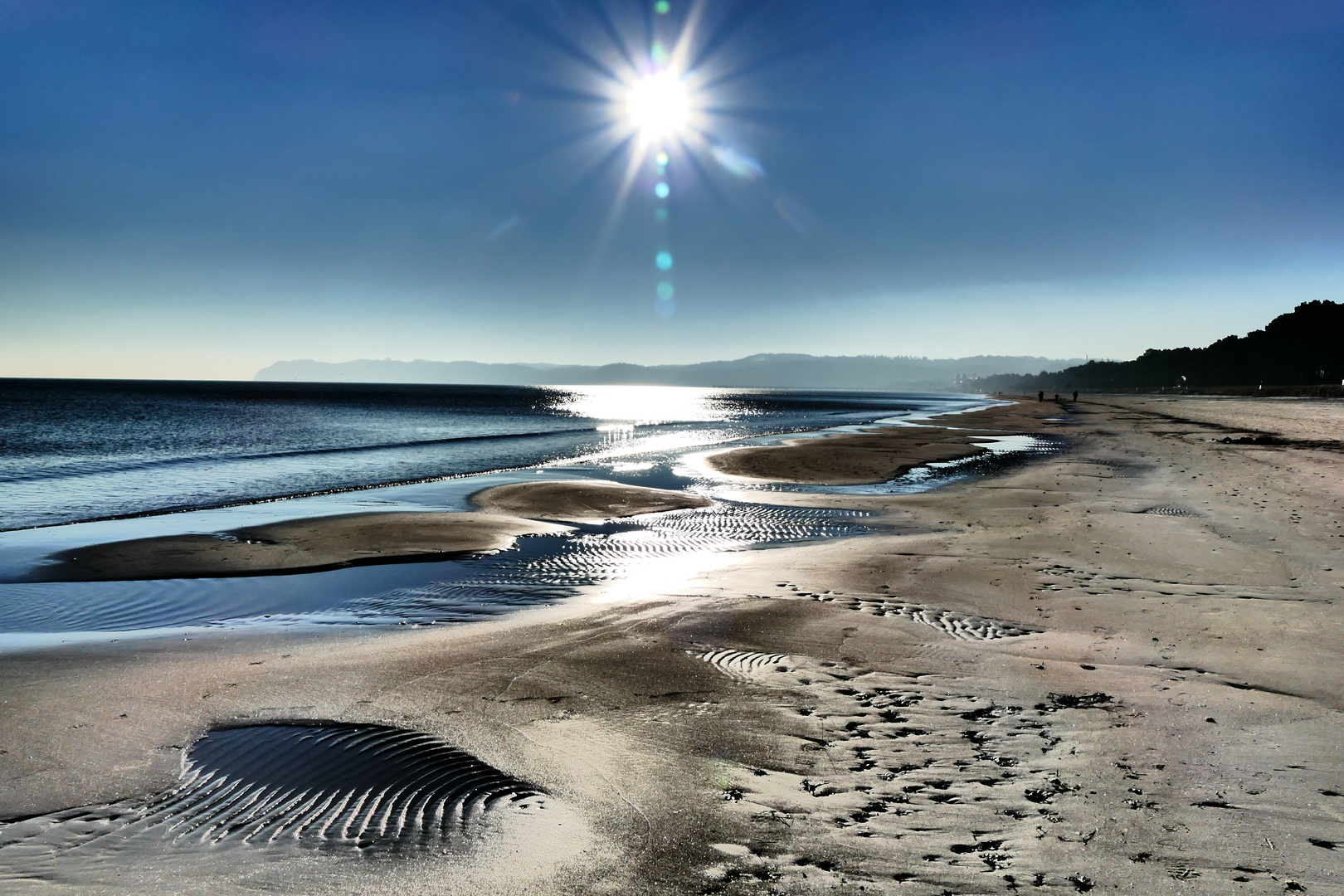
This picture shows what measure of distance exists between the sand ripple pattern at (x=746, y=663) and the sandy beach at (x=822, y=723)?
0.16 feet

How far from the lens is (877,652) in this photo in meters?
7.71

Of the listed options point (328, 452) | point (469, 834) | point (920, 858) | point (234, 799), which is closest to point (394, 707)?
point (234, 799)

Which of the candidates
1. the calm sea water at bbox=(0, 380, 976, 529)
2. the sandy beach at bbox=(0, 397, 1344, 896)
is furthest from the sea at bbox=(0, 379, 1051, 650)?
the sandy beach at bbox=(0, 397, 1344, 896)

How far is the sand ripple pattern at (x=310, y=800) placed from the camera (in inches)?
177

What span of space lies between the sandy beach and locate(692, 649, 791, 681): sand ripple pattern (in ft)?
0.16

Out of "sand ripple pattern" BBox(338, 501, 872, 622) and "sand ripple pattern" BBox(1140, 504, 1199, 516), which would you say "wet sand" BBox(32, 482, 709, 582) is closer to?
"sand ripple pattern" BBox(338, 501, 872, 622)

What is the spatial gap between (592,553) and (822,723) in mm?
8619

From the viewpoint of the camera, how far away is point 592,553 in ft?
45.7

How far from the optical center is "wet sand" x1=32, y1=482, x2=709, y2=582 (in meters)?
12.8

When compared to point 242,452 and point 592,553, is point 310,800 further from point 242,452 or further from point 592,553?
point 242,452

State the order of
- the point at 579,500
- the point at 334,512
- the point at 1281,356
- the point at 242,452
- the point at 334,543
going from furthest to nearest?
1. the point at 1281,356
2. the point at 242,452
3. the point at 579,500
4. the point at 334,512
5. the point at 334,543

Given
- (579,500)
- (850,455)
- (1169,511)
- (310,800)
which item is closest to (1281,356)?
(850,455)

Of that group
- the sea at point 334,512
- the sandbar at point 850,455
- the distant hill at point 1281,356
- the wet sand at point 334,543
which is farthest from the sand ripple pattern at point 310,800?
the distant hill at point 1281,356

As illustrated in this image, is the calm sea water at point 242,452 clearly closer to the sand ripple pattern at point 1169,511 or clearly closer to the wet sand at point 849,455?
the wet sand at point 849,455
